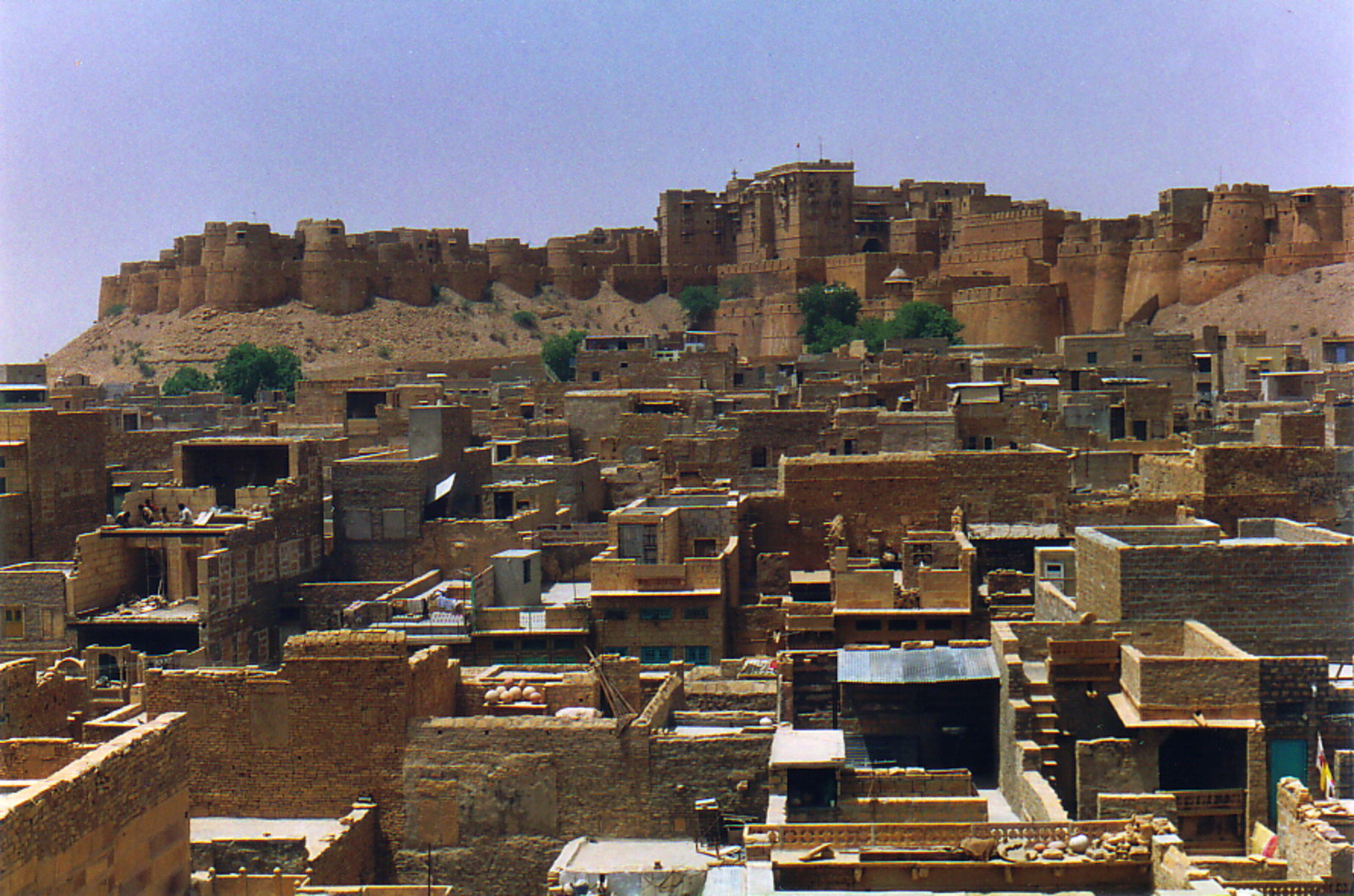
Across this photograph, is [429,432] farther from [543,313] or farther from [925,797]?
[543,313]

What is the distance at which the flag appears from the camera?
11828 millimetres

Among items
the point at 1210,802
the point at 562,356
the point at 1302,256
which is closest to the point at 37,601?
the point at 1210,802

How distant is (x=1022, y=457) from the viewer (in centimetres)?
2106

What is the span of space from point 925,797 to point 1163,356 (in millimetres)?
25929

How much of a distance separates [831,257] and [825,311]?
21.0 ft

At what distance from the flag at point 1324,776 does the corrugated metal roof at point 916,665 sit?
2371 millimetres

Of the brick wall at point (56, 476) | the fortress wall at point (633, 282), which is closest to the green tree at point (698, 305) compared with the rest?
the fortress wall at point (633, 282)

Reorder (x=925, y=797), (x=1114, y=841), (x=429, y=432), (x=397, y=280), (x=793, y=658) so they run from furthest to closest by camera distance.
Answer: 1. (x=397, y=280)
2. (x=429, y=432)
3. (x=793, y=658)
4. (x=925, y=797)
5. (x=1114, y=841)

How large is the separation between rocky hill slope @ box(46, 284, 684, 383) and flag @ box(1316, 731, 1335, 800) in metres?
49.2

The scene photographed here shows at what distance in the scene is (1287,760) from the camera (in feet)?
40.8

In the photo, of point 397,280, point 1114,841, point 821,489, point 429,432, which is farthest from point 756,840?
point 397,280

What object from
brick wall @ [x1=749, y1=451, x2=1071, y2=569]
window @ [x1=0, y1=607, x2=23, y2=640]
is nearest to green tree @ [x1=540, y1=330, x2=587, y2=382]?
brick wall @ [x1=749, y1=451, x2=1071, y2=569]

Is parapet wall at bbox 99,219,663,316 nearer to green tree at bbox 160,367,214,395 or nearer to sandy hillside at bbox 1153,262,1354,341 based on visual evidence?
green tree at bbox 160,367,214,395

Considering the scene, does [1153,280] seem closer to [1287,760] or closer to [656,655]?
[656,655]
